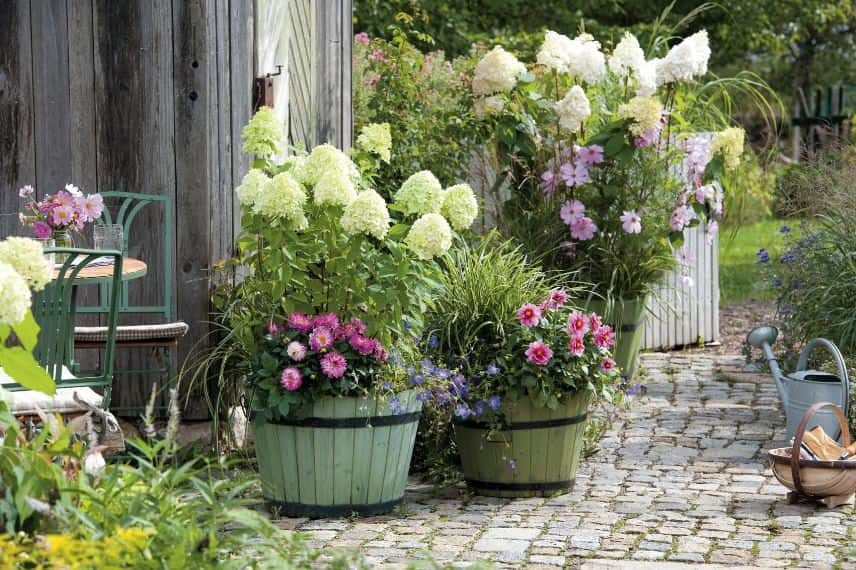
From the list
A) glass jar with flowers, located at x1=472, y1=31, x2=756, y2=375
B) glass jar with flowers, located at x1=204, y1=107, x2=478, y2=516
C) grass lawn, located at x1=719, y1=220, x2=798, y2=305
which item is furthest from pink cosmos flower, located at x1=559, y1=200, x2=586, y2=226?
grass lawn, located at x1=719, y1=220, x2=798, y2=305

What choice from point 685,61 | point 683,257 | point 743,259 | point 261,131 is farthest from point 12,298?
point 743,259

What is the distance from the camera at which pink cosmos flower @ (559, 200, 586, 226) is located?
6.64 m

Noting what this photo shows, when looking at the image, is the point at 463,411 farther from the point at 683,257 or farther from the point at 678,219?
the point at 683,257

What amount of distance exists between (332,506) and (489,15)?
1344cm

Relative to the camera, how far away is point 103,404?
4.06 meters

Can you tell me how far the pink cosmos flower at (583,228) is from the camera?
6629mm

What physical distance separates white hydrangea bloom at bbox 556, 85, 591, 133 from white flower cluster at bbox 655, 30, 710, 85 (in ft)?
1.72

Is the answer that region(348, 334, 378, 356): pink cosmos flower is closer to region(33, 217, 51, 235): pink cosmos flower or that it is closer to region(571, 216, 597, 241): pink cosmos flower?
region(33, 217, 51, 235): pink cosmos flower

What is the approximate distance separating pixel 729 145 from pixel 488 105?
135 cm

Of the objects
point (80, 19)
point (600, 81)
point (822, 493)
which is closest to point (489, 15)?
point (600, 81)

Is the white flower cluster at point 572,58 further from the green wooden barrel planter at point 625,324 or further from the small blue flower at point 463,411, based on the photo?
the small blue flower at point 463,411

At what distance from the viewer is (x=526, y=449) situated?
470cm

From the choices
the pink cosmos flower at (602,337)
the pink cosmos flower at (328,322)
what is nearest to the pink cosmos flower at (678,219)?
the pink cosmos flower at (602,337)

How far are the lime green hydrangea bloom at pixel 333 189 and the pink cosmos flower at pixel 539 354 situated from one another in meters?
0.93
